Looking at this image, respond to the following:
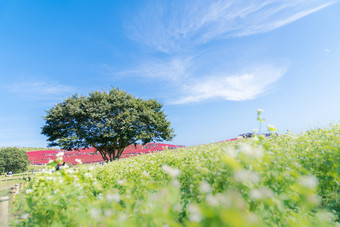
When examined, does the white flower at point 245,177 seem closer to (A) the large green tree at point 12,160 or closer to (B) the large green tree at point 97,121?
(B) the large green tree at point 97,121

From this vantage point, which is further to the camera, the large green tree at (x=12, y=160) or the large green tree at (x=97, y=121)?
the large green tree at (x=12, y=160)

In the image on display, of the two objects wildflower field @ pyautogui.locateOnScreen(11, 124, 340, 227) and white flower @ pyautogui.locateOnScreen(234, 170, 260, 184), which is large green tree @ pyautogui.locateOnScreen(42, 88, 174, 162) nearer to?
wildflower field @ pyautogui.locateOnScreen(11, 124, 340, 227)

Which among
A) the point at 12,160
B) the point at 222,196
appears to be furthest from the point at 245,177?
the point at 12,160

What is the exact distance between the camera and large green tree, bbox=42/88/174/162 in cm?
2394

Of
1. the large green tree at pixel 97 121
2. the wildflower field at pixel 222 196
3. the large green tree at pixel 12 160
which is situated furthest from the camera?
the large green tree at pixel 12 160

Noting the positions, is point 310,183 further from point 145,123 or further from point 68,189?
point 145,123

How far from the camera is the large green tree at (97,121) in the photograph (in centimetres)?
2394

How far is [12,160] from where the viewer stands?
1070 inches

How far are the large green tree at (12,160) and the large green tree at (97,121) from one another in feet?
22.7

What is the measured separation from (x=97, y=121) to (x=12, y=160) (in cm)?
1365

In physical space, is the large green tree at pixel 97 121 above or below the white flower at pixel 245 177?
above

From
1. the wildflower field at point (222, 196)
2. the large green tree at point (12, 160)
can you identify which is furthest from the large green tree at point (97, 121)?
the wildflower field at point (222, 196)

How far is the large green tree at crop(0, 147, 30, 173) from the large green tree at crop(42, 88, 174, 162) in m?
6.91

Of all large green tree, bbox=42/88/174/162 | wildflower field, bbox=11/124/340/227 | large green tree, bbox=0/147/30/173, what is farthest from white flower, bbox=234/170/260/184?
large green tree, bbox=0/147/30/173
